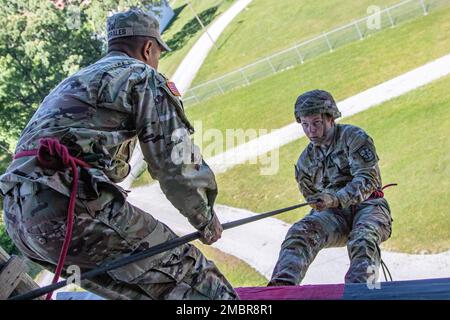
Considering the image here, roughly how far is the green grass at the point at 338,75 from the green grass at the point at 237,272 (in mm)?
7644

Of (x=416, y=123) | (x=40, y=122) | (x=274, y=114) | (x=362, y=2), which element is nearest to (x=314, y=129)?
(x=40, y=122)

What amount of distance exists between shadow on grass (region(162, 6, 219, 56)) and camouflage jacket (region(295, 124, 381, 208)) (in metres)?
28.2

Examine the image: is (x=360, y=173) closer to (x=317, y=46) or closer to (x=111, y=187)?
(x=111, y=187)

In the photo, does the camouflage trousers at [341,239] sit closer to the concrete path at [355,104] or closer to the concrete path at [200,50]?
the concrete path at [355,104]

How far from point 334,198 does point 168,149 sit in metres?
1.72

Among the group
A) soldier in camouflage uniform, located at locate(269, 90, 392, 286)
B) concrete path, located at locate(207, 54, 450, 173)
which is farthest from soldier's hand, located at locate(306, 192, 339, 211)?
concrete path, located at locate(207, 54, 450, 173)

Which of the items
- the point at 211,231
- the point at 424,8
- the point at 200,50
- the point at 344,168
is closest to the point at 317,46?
the point at 424,8

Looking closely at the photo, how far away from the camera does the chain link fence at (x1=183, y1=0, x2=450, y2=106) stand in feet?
70.2

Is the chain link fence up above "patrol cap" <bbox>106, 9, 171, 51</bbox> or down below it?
below

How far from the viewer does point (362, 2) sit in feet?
92.9

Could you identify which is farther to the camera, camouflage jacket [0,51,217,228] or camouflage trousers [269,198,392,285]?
camouflage trousers [269,198,392,285]

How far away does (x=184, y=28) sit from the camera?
35750 mm

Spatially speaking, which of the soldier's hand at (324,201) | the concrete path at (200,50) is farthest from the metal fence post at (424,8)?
the soldier's hand at (324,201)

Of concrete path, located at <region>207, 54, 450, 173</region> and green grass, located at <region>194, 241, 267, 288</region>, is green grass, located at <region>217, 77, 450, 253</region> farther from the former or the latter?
green grass, located at <region>194, 241, 267, 288</region>
